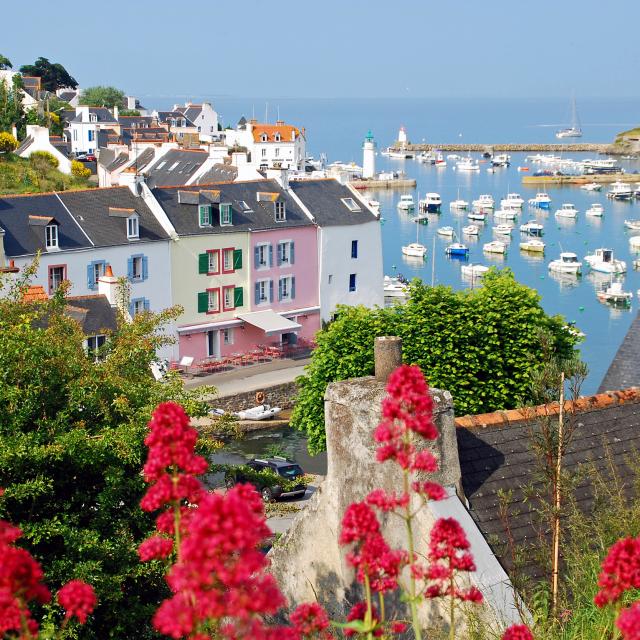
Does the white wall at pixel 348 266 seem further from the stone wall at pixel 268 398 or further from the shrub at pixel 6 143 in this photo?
the shrub at pixel 6 143

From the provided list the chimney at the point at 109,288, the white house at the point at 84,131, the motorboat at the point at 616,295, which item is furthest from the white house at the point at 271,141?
the chimney at the point at 109,288

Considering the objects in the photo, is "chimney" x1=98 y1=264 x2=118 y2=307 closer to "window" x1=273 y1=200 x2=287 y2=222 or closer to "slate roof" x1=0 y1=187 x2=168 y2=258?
"slate roof" x1=0 y1=187 x2=168 y2=258

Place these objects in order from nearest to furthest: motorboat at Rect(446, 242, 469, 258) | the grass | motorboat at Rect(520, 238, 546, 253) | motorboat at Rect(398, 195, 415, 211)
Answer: the grass < motorboat at Rect(446, 242, 469, 258) < motorboat at Rect(520, 238, 546, 253) < motorboat at Rect(398, 195, 415, 211)

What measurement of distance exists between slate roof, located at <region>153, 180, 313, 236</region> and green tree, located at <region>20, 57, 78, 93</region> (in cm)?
9409

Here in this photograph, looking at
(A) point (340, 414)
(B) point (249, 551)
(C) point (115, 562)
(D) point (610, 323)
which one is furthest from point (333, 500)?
(D) point (610, 323)

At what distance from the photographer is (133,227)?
46.2 metres

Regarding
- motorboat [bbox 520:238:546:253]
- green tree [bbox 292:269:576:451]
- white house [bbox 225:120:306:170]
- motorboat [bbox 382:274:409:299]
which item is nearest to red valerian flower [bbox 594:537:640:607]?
green tree [bbox 292:269:576:451]

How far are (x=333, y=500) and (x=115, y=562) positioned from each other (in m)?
4.90

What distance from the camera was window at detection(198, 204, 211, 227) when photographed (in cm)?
4859

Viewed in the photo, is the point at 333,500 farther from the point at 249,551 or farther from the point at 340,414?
the point at 249,551

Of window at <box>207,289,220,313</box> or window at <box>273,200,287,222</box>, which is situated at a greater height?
window at <box>273,200,287,222</box>

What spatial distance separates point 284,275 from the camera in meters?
52.1

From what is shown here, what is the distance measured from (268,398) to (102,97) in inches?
3989

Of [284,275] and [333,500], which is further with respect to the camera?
[284,275]
